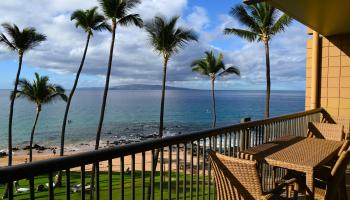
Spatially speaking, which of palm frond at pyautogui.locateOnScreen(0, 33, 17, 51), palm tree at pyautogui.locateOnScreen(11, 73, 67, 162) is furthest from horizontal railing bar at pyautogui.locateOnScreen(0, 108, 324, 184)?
palm tree at pyautogui.locateOnScreen(11, 73, 67, 162)

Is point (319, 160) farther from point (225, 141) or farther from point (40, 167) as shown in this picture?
point (40, 167)

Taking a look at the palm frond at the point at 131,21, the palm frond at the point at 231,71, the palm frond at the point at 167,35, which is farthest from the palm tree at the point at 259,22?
the palm frond at the point at 231,71

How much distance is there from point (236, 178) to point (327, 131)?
3.01m

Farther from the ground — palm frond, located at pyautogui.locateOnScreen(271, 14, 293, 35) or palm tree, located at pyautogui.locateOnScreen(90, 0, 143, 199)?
palm tree, located at pyautogui.locateOnScreen(90, 0, 143, 199)

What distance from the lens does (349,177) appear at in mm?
5484

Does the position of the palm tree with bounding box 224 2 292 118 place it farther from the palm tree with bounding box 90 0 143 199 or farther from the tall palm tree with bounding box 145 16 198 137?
the palm tree with bounding box 90 0 143 199

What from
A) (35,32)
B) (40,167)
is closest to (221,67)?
(35,32)

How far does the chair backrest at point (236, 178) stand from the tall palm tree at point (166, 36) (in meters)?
19.1

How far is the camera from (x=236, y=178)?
2564 mm

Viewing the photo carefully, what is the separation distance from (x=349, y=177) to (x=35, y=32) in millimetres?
24452

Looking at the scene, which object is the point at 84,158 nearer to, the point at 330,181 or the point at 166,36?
the point at 330,181

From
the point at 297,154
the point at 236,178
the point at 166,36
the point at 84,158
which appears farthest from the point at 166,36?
the point at 84,158

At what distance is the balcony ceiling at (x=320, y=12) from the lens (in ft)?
16.8

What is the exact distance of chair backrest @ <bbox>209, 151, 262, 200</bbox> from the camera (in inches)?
97.3
